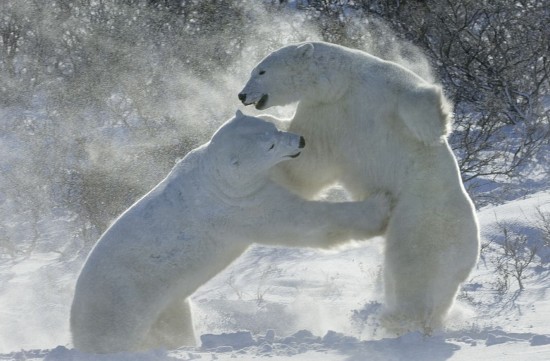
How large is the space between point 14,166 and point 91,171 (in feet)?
5.77

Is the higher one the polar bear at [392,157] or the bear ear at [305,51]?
the bear ear at [305,51]

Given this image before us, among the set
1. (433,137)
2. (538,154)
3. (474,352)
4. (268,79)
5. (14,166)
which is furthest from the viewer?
(14,166)

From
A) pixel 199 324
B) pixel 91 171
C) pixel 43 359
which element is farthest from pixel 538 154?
pixel 43 359

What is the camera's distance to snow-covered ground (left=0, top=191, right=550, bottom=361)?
12.5 ft

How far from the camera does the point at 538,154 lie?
9.21m

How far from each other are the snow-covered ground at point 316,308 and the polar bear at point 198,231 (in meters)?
0.20

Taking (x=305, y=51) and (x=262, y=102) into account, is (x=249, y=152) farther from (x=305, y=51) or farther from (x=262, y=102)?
(x=305, y=51)

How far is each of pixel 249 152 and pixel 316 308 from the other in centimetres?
162

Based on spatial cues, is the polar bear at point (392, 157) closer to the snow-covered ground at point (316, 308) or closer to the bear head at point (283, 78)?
the bear head at point (283, 78)

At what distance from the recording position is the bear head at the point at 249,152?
13.8 feet

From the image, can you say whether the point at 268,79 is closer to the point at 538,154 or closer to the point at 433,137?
the point at 433,137

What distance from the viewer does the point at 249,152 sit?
422cm

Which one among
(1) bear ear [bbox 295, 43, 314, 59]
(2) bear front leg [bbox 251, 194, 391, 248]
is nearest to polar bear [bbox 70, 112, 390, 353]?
(2) bear front leg [bbox 251, 194, 391, 248]

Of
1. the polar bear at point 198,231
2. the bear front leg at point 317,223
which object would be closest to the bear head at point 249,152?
the polar bear at point 198,231
